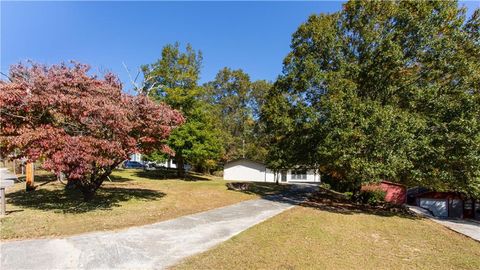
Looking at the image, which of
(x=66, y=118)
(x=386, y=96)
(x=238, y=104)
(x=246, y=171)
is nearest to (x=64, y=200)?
(x=66, y=118)

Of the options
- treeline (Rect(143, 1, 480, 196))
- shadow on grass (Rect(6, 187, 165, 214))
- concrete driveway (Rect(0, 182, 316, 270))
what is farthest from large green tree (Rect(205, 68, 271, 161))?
concrete driveway (Rect(0, 182, 316, 270))

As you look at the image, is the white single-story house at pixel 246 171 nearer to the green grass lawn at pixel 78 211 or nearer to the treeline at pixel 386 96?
the treeline at pixel 386 96

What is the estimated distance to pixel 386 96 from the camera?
15680 mm

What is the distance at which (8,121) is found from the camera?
10852mm

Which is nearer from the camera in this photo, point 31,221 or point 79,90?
point 31,221

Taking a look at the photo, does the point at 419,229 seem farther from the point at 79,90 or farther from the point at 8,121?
the point at 8,121

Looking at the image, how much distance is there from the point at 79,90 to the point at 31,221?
4903 mm

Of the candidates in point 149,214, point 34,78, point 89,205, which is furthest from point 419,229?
point 34,78

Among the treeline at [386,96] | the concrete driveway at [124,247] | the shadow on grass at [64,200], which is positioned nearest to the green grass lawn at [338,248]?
the concrete driveway at [124,247]

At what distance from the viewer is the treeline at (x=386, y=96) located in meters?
12.7

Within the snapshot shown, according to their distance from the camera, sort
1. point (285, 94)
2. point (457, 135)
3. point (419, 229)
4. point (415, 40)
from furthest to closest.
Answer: point (285, 94) < point (415, 40) < point (457, 135) < point (419, 229)

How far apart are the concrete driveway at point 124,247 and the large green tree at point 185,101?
17936 mm

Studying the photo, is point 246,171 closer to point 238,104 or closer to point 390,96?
point 238,104

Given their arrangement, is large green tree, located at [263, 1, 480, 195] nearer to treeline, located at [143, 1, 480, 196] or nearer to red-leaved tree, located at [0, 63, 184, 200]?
treeline, located at [143, 1, 480, 196]
